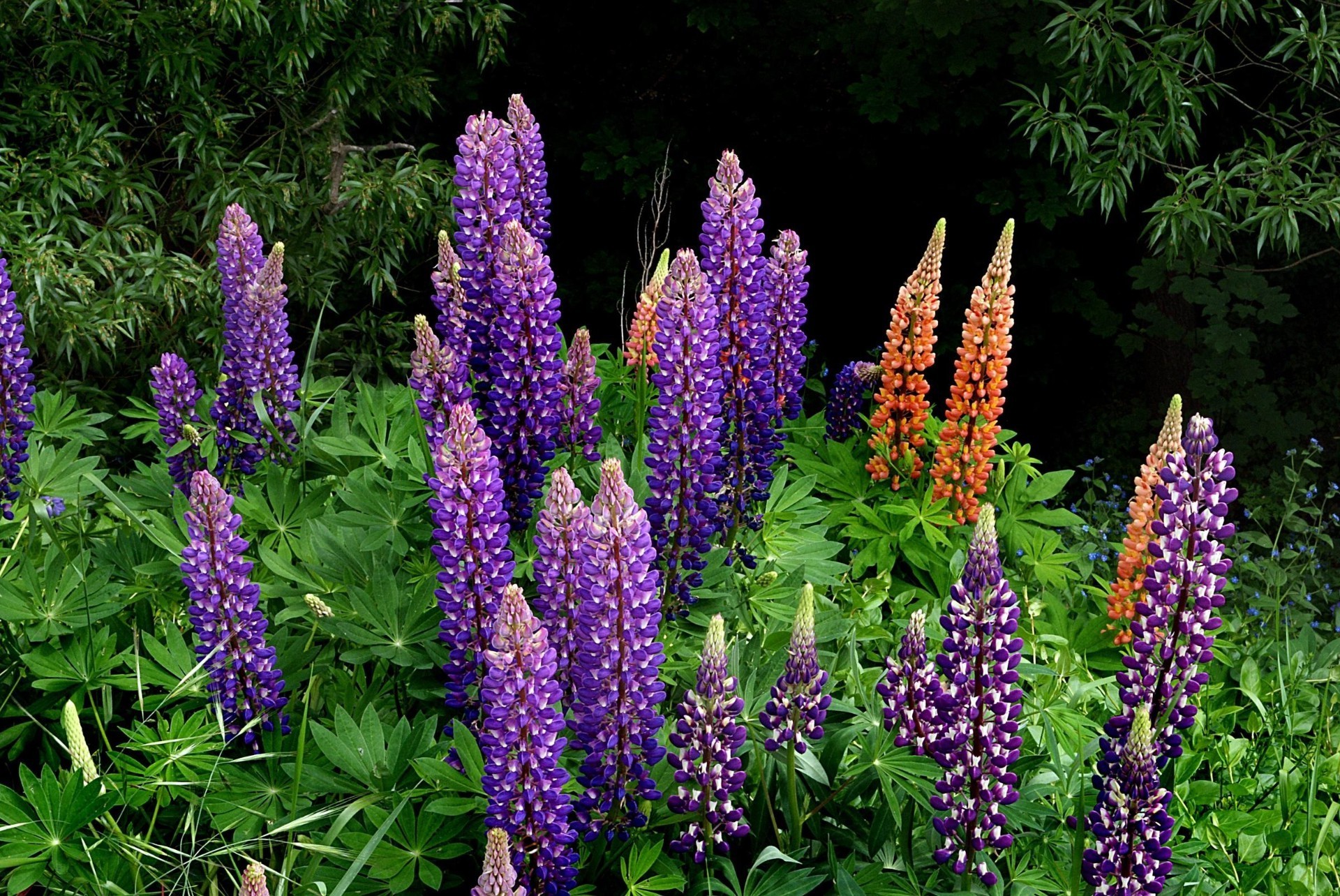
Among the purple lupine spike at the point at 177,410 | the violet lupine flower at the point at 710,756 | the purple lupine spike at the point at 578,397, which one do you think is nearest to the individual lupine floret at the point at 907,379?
the purple lupine spike at the point at 578,397

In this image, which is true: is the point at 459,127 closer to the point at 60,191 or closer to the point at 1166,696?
the point at 60,191

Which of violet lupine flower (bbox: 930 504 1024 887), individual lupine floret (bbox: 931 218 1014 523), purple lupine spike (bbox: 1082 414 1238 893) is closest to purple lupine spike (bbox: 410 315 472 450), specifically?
violet lupine flower (bbox: 930 504 1024 887)

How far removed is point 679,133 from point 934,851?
256 inches

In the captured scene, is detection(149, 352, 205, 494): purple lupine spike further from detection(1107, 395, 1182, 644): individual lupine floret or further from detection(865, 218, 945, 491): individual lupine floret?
detection(1107, 395, 1182, 644): individual lupine floret

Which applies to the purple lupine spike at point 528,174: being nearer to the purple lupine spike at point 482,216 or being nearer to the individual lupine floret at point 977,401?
the purple lupine spike at point 482,216

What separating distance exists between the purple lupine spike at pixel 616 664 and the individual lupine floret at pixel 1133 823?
2.93 feet

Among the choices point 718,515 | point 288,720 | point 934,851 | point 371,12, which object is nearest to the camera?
point 934,851

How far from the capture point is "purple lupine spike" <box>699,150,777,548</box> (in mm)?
3449

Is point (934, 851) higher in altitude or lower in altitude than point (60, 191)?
lower

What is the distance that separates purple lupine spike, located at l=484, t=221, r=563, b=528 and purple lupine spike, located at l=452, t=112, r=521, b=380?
6 cm

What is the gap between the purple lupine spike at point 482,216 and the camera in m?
3.18

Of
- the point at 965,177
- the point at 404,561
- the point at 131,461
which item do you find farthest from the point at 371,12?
the point at 404,561

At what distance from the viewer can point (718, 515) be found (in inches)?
132

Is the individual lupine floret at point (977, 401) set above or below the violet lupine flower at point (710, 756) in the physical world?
above
